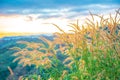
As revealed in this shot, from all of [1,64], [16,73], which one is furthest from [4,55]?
[16,73]

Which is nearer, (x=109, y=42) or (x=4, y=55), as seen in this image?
(x=109, y=42)

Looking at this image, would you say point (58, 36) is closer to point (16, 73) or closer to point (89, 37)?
point (89, 37)

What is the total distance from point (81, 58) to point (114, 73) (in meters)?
0.65

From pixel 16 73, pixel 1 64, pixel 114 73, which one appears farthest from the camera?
pixel 1 64

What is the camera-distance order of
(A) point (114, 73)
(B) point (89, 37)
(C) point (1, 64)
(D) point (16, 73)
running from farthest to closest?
1. (C) point (1, 64)
2. (D) point (16, 73)
3. (B) point (89, 37)
4. (A) point (114, 73)

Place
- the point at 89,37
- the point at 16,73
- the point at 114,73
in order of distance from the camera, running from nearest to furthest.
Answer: the point at 114,73 < the point at 89,37 < the point at 16,73

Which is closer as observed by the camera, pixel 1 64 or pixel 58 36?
pixel 58 36

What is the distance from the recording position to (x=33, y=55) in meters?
7.64

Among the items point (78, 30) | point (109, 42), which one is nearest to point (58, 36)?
point (78, 30)

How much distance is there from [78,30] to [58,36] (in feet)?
1.47

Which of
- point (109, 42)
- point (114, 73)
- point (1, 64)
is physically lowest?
point (1, 64)

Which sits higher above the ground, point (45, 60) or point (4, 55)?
point (45, 60)

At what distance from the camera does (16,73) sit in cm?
1708

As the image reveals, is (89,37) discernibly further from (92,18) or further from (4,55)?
(4,55)
